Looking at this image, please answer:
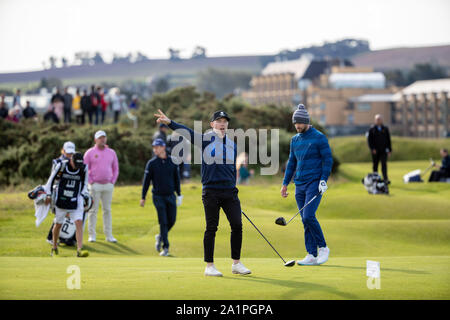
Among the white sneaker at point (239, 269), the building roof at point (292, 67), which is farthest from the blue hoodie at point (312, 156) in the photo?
the building roof at point (292, 67)

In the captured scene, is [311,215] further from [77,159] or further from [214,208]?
[77,159]

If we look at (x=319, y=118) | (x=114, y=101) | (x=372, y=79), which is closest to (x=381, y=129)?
(x=114, y=101)

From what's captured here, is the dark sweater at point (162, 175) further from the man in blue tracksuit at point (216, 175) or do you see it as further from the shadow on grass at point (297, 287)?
the shadow on grass at point (297, 287)

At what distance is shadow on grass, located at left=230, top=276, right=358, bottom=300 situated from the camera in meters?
8.52

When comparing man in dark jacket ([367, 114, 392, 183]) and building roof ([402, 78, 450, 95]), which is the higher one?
man in dark jacket ([367, 114, 392, 183])

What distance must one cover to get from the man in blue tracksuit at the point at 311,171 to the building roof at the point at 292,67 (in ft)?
509

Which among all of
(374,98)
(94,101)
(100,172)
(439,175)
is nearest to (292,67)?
(374,98)

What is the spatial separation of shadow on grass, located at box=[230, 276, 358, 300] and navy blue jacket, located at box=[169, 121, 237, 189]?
1321mm

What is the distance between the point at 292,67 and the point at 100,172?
6486 inches

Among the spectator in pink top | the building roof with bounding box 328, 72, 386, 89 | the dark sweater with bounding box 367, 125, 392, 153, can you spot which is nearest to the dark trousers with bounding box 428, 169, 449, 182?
the dark sweater with bounding box 367, 125, 392, 153

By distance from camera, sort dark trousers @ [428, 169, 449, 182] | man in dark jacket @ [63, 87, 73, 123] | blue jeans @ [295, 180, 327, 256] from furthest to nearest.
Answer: man in dark jacket @ [63, 87, 73, 123] → dark trousers @ [428, 169, 449, 182] → blue jeans @ [295, 180, 327, 256]

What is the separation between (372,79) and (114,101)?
110327 mm

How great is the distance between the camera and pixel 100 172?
682 inches

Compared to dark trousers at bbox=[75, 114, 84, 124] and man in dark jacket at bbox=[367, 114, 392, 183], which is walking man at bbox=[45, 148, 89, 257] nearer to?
man in dark jacket at bbox=[367, 114, 392, 183]
